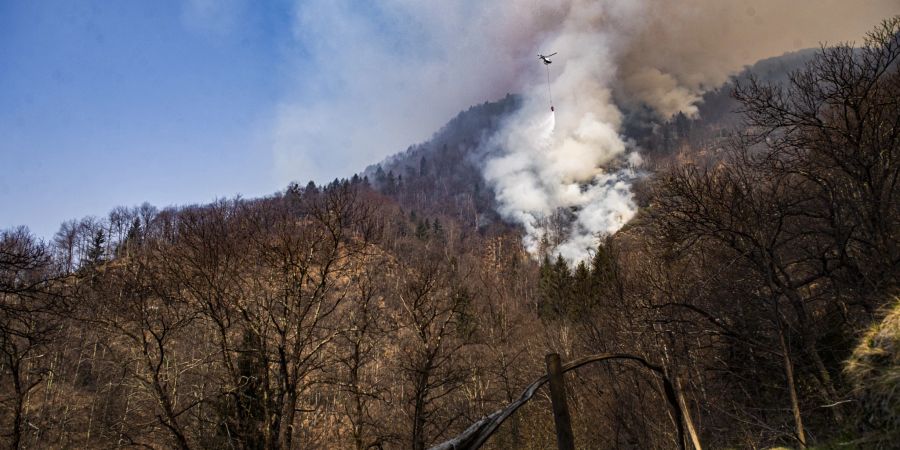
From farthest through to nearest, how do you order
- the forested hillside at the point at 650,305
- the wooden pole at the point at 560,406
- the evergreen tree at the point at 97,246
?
1. the evergreen tree at the point at 97,246
2. the forested hillside at the point at 650,305
3. the wooden pole at the point at 560,406

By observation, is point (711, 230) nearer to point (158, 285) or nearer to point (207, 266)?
point (207, 266)

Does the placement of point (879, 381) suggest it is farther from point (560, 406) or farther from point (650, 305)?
point (650, 305)

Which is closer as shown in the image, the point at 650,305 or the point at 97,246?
the point at 650,305

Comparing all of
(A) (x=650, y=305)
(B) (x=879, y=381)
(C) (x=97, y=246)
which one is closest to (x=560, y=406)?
(B) (x=879, y=381)

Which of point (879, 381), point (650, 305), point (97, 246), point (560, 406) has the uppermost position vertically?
point (97, 246)

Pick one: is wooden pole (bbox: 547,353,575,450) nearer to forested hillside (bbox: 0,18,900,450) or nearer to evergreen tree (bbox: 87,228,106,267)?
forested hillside (bbox: 0,18,900,450)

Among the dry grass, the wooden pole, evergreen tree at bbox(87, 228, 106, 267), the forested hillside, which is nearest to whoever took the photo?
the wooden pole

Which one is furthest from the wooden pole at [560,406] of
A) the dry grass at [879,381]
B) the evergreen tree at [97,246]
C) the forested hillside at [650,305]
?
the evergreen tree at [97,246]

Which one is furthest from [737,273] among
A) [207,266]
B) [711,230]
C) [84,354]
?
[84,354]

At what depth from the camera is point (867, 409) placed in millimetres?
4648

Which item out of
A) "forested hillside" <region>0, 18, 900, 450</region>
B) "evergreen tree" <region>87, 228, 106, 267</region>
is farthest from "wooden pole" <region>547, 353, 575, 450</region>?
"evergreen tree" <region>87, 228, 106, 267</region>

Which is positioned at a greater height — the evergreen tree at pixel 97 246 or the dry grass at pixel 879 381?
the evergreen tree at pixel 97 246

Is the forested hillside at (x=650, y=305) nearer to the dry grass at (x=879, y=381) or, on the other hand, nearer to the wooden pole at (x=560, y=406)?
the dry grass at (x=879, y=381)

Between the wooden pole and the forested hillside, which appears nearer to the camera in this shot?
the wooden pole
